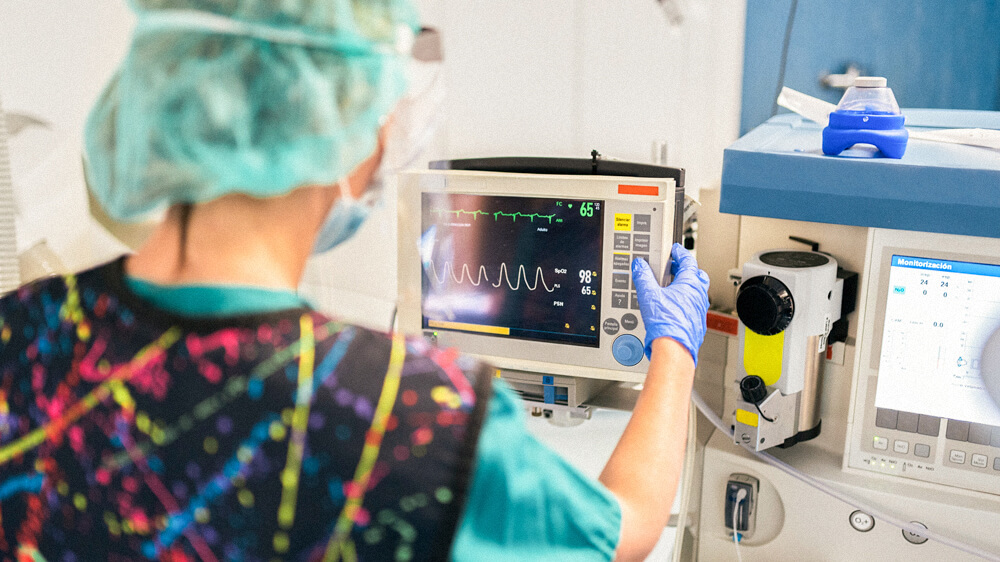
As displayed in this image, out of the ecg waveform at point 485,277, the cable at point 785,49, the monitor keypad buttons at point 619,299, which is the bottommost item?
the monitor keypad buttons at point 619,299

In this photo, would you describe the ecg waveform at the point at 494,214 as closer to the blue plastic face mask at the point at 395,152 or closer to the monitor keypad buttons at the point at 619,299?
the monitor keypad buttons at the point at 619,299

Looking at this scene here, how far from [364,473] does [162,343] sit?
0.65 ft

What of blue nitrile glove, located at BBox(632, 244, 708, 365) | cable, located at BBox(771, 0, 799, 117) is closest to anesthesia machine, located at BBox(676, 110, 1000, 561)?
blue nitrile glove, located at BBox(632, 244, 708, 365)

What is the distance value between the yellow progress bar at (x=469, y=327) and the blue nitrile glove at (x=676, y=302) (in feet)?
0.99

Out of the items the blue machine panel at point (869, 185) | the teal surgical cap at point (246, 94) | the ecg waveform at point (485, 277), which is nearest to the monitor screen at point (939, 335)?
the blue machine panel at point (869, 185)

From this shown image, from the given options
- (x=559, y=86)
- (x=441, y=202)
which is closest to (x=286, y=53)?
(x=441, y=202)

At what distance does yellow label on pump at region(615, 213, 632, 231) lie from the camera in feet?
4.58

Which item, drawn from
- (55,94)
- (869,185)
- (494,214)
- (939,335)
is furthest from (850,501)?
(55,94)

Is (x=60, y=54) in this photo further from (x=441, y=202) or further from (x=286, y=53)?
(x=286, y=53)

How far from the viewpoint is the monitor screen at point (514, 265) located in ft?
4.72

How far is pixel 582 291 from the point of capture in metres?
1.45

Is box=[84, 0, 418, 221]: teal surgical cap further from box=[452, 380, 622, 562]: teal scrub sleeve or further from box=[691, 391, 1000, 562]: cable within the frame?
box=[691, 391, 1000, 562]: cable

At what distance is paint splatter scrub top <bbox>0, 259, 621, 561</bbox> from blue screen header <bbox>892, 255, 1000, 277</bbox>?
0.84m

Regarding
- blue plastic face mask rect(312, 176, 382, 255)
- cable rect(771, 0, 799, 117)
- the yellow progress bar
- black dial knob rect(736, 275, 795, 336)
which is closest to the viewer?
blue plastic face mask rect(312, 176, 382, 255)
